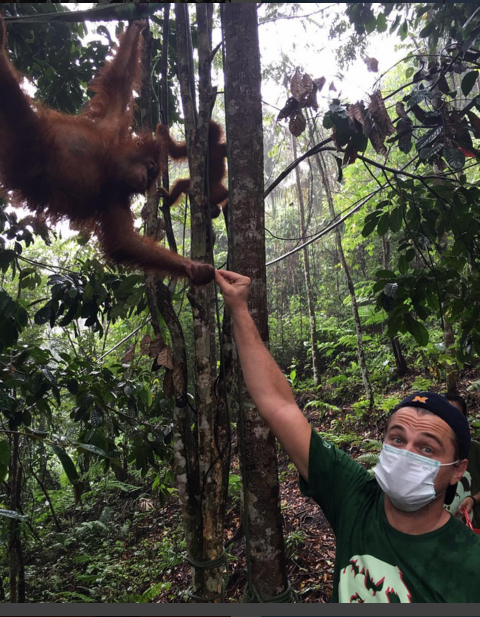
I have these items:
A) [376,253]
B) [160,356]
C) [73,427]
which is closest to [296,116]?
[160,356]

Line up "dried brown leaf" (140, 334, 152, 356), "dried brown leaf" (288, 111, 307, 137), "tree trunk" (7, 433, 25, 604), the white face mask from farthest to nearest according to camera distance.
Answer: "tree trunk" (7, 433, 25, 604)
"dried brown leaf" (140, 334, 152, 356)
"dried brown leaf" (288, 111, 307, 137)
the white face mask

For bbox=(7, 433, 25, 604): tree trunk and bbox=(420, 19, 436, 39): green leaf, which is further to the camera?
bbox=(7, 433, 25, 604): tree trunk

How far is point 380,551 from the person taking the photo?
40.2 inches

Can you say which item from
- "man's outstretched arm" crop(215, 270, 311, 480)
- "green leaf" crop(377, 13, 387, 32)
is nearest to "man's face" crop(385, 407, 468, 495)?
"man's outstretched arm" crop(215, 270, 311, 480)

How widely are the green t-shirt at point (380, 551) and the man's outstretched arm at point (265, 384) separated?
4 centimetres

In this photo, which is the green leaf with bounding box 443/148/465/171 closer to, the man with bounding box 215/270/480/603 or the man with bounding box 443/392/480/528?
the man with bounding box 215/270/480/603

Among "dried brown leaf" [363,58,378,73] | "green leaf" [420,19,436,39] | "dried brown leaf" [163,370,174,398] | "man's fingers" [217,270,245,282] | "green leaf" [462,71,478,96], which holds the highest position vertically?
"green leaf" [420,19,436,39]

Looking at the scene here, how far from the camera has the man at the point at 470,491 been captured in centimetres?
208

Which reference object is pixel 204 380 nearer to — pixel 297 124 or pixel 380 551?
pixel 380 551

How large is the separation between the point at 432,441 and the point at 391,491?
0.52ft

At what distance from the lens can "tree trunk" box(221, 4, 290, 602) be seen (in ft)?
4.43

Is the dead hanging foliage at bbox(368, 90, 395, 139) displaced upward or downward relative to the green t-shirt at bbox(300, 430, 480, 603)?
upward

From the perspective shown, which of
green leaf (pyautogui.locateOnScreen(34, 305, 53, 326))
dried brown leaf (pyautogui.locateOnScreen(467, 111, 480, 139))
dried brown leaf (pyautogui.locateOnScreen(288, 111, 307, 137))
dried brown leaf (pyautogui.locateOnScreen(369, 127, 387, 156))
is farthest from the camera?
green leaf (pyautogui.locateOnScreen(34, 305, 53, 326))

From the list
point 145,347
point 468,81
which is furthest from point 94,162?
point 468,81
